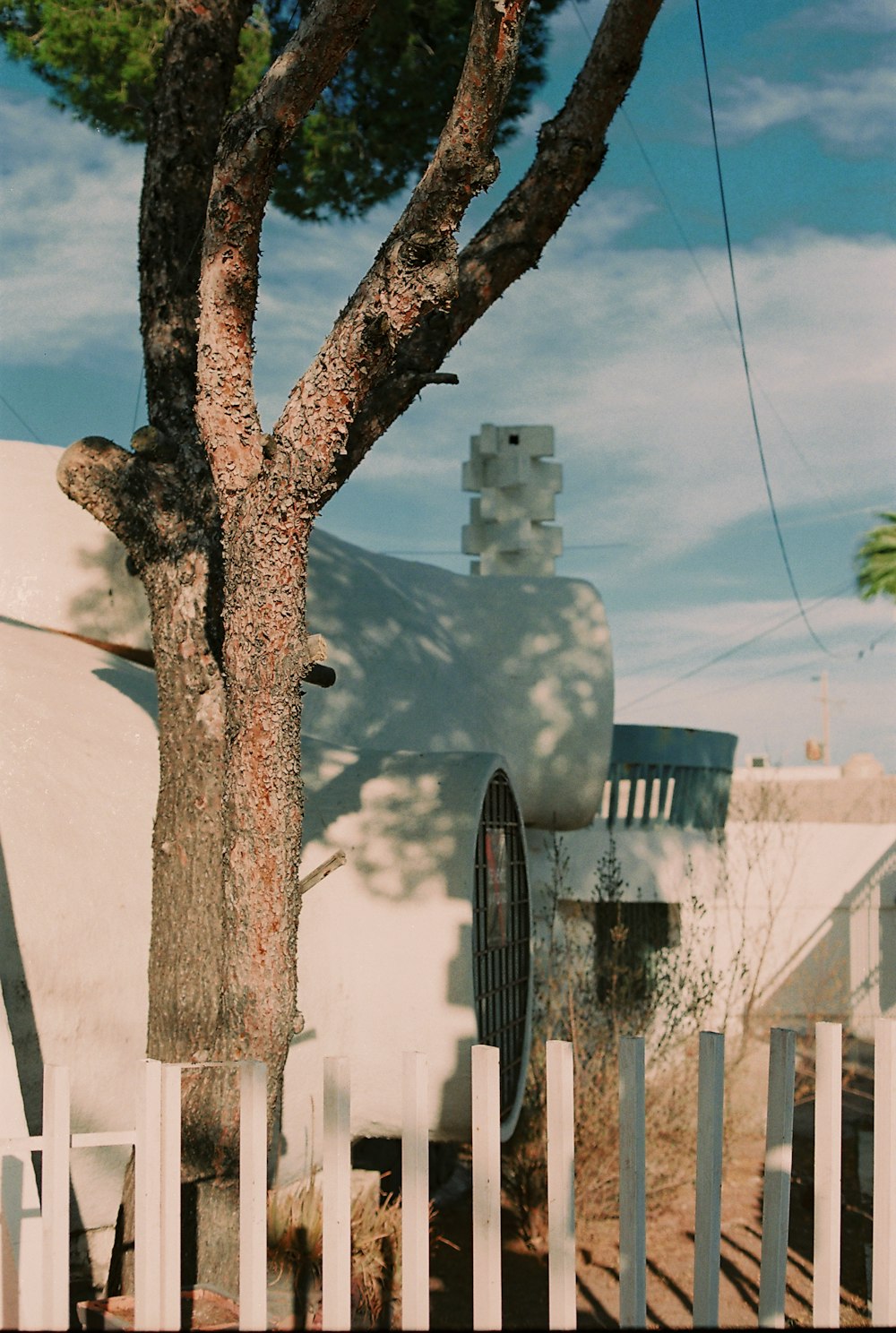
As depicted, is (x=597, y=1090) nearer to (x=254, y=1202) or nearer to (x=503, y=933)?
(x=503, y=933)

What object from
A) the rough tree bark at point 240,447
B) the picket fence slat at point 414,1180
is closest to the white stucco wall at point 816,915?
the rough tree bark at point 240,447

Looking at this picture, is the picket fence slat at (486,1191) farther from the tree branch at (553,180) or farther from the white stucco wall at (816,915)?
the white stucco wall at (816,915)

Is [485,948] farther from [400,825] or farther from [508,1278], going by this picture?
[508,1278]

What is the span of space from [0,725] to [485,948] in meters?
2.26

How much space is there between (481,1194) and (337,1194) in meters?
0.29

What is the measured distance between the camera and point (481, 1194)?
2.55 metres

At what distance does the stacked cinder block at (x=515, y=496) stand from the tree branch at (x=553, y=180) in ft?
33.2

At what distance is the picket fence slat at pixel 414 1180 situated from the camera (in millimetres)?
2525

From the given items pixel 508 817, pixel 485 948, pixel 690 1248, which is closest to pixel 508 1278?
pixel 690 1248

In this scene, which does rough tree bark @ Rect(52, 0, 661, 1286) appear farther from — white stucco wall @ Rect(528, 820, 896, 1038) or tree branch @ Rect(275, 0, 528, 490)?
white stucco wall @ Rect(528, 820, 896, 1038)

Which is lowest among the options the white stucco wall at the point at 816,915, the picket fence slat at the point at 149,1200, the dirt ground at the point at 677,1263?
the dirt ground at the point at 677,1263

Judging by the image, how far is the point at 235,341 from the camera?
3.74 metres

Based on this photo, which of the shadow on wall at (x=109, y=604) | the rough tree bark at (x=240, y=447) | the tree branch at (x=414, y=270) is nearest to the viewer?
the tree branch at (x=414, y=270)

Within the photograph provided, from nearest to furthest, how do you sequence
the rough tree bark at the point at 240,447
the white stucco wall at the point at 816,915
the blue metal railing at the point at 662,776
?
the rough tree bark at the point at 240,447 < the blue metal railing at the point at 662,776 < the white stucco wall at the point at 816,915
